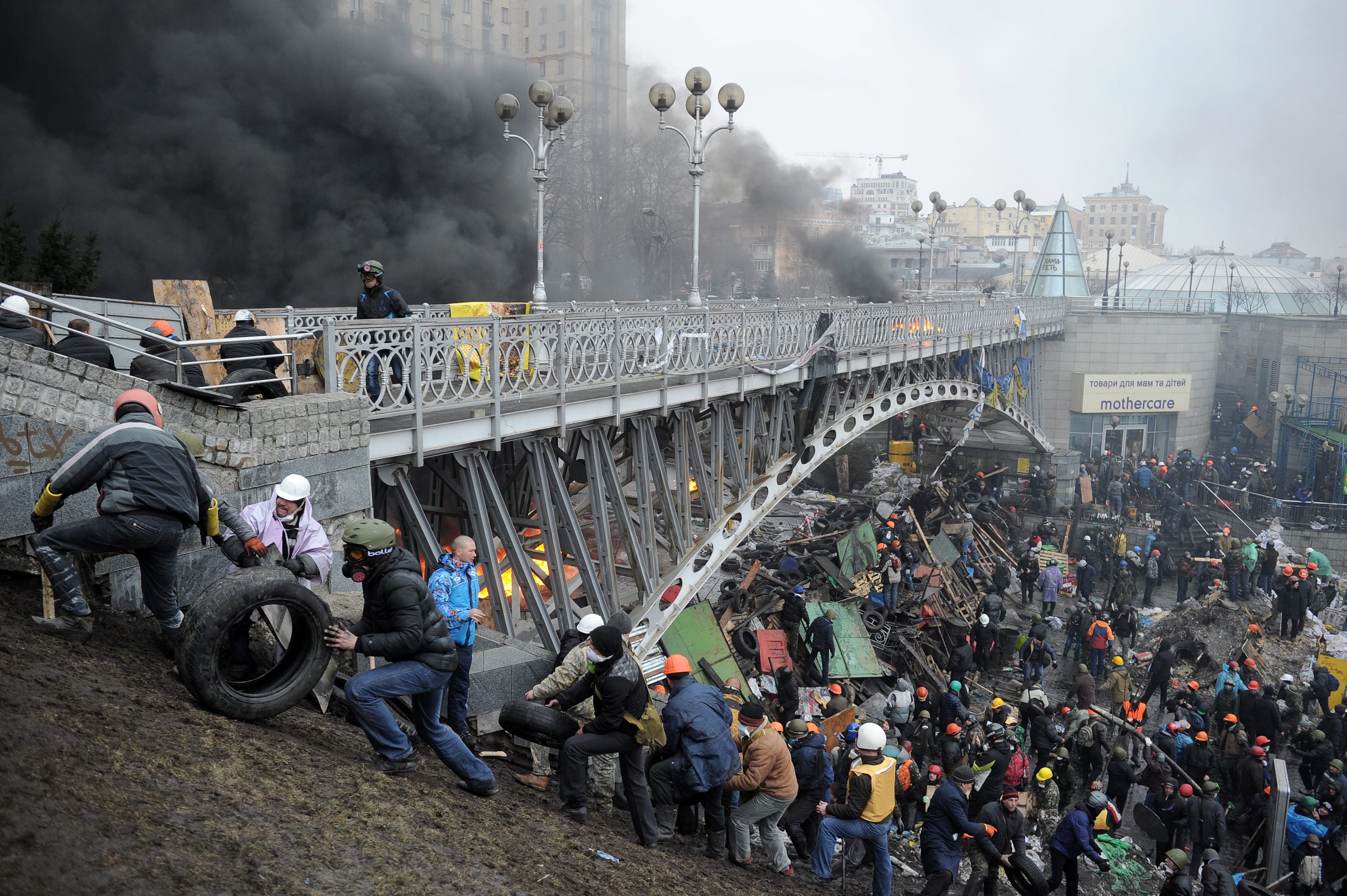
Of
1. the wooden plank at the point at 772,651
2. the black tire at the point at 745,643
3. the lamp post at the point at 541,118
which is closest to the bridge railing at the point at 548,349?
the lamp post at the point at 541,118

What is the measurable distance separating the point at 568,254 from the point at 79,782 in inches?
1897

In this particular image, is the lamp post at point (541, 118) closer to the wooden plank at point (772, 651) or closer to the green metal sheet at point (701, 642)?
the green metal sheet at point (701, 642)

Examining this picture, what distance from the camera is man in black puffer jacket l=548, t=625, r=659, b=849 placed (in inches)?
239

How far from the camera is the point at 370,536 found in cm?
495

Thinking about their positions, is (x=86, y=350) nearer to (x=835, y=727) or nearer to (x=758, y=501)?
(x=758, y=501)

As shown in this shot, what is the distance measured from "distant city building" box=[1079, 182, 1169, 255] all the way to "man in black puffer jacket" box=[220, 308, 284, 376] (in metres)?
154

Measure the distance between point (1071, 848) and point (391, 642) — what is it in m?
7.36

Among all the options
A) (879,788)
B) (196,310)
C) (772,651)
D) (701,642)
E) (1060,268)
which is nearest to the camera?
(879,788)

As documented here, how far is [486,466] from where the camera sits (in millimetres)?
9039

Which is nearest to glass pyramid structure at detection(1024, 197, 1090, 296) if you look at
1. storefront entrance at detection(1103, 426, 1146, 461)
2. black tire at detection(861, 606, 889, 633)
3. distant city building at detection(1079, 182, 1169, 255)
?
storefront entrance at detection(1103, 426, 1146, 461)

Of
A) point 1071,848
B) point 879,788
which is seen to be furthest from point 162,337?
point 1071,848

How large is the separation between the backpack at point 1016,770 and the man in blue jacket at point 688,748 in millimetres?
4567

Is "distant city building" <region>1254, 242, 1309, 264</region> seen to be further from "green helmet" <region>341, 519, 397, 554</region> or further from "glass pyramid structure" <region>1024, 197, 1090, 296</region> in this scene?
"green helmet" <region>341, 519, 397, 554</region>

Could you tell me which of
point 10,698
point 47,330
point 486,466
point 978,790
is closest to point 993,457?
point 978,790
